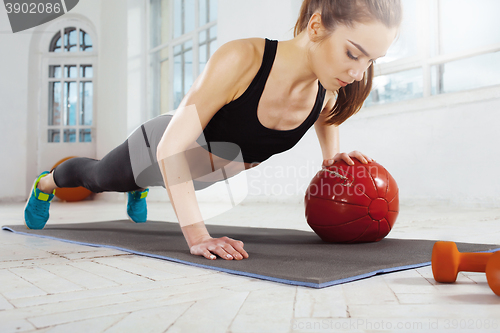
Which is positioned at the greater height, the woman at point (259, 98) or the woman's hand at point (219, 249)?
the woman at point (259, 98)

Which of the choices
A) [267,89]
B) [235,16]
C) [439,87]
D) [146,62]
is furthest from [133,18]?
[267,89]

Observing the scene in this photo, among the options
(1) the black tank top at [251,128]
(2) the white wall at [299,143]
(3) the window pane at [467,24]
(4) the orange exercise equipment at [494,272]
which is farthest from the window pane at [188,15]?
(4) the orange exercise equipment at [494,272]

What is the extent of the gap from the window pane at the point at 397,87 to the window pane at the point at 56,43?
5.76 meters

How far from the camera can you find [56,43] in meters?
7.37

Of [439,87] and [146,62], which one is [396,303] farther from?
[146,62]

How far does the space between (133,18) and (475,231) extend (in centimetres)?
634

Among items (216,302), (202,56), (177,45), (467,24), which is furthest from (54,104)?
(216,302)

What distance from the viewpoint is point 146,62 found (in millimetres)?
6969

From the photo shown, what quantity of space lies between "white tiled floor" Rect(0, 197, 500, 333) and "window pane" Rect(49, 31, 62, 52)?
723 centimetres

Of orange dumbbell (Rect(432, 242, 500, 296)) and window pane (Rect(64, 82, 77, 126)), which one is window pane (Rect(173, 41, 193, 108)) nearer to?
window pane (Rect(64, 82, 77, 126))

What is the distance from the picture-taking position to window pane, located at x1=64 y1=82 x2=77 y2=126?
7352 millimetres

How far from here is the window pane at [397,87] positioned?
13.7 feet

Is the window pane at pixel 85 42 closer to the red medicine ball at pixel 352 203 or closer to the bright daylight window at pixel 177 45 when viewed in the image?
the bright daylight window at pixel 177 45

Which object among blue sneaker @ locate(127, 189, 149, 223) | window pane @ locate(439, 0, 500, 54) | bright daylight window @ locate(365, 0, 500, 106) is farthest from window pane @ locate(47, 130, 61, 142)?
window pane @ locate(439, 0, 500, 54)
